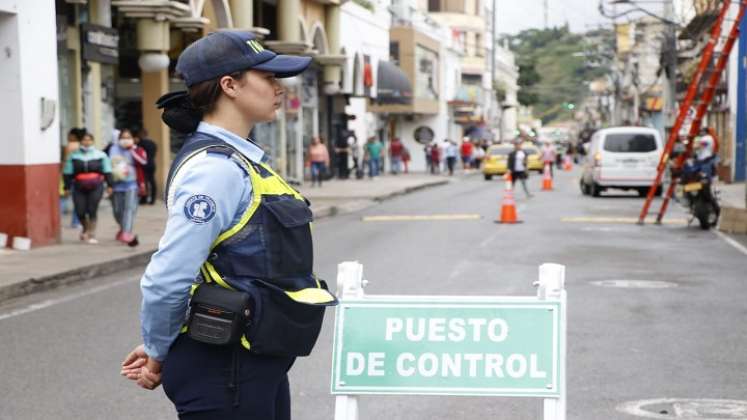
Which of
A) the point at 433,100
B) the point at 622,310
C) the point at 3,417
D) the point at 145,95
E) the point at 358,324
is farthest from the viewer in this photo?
the point at 433,100

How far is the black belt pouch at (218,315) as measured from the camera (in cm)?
325

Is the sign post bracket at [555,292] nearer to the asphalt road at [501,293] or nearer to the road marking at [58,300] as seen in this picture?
the asphalt road at [501,293]

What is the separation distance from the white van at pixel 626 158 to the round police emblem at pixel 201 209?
30530 mm

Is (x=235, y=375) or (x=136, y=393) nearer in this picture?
(x=235, y=375)

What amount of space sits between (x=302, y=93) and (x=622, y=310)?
32.8m

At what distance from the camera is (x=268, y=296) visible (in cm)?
333

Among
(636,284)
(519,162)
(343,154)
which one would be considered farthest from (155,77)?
(343,154)

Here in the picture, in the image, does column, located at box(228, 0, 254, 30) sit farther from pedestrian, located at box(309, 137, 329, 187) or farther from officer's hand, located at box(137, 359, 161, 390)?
officer's hand, located at box(137, 359, 161, 390)

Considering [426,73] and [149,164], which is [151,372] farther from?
[426,73]

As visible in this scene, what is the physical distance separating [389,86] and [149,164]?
2841 cm

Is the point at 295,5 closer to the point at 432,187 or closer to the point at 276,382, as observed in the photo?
the point at 432,187

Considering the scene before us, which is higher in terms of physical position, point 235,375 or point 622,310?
point 235,375

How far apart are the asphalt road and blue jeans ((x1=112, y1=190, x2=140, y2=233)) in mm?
1780

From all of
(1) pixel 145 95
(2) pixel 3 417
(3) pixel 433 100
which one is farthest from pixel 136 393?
(3) pixel 433 100
